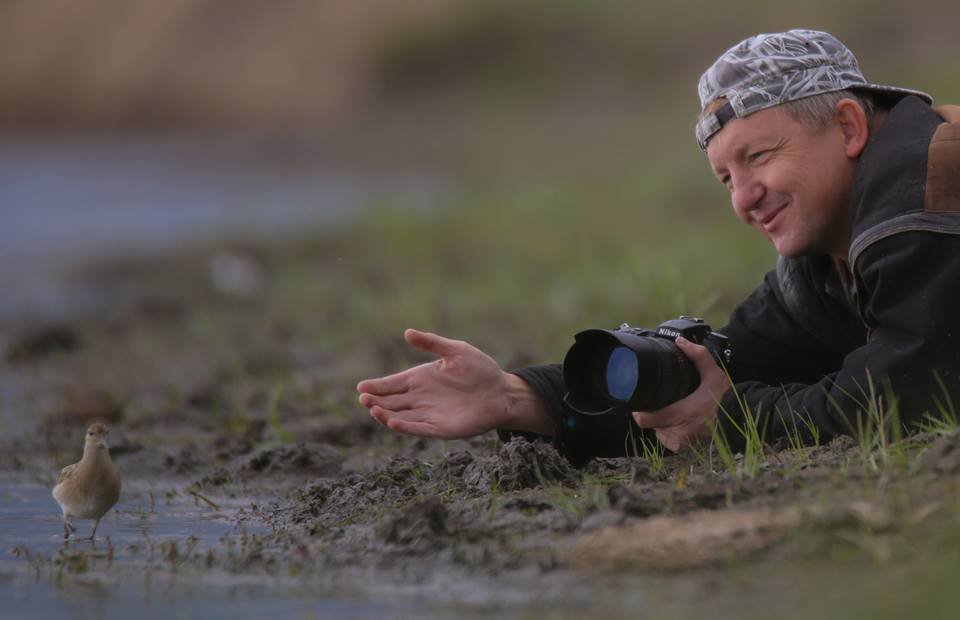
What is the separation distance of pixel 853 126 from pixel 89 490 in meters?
2.13

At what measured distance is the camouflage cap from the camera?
3.50m

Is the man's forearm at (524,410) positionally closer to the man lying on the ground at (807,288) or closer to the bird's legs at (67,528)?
the man lying on the ground at (807,288)

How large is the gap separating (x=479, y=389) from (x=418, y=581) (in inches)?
34.6

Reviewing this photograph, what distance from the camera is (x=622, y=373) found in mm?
3773

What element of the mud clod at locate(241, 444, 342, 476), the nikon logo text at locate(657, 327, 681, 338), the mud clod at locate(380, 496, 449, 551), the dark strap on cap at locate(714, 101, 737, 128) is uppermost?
the dark strap on cap at locate(714, 101, 737, 128)

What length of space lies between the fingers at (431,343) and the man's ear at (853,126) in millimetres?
1070

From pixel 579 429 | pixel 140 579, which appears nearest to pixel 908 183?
pixel 579 429

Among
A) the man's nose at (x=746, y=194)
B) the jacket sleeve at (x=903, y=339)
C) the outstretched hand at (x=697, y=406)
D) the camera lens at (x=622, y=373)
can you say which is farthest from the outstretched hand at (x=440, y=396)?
the jacket sleeve at (x=903, y=339)

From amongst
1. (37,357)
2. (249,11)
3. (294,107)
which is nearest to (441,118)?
(294,107)

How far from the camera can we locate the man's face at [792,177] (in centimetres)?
349

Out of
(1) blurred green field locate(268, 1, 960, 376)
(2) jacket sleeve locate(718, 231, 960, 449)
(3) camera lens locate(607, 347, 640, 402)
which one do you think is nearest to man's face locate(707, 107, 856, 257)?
(2) jacket sleeve locate(718, 231, 960, 449)

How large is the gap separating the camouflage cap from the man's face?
0.11 ft

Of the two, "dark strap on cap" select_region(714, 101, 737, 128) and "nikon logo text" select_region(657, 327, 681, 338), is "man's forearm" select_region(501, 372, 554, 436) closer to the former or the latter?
"nikon logo text" select_region(657, 327, 681, 338)

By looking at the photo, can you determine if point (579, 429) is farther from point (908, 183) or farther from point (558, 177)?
point (558, 177)
